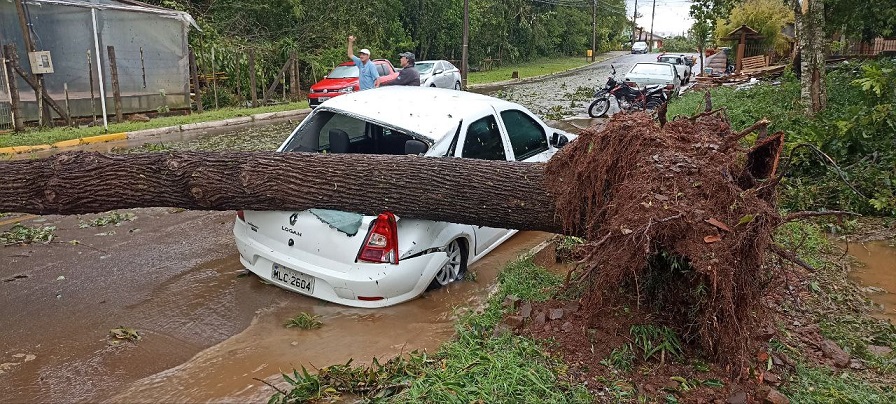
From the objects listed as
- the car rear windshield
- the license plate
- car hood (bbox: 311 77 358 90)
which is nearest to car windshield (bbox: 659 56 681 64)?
car hood (bbox: 311 77 358 90)

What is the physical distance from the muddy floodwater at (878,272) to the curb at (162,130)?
13185 mm

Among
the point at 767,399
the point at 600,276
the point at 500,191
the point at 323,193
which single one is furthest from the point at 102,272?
the point at 767,399

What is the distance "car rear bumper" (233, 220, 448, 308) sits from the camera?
4746 millimetres

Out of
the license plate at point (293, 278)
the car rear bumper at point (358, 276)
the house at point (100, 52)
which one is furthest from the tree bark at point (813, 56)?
the house at point (100, 52)

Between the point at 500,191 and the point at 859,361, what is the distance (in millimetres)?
2505

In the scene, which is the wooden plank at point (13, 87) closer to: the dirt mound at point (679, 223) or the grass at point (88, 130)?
the grass at point (88, 130)

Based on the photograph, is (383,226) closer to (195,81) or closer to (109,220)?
(109,220)

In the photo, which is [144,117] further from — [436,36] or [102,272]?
[436,36]

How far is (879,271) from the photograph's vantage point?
18.8ft

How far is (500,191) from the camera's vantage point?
15.5 ft

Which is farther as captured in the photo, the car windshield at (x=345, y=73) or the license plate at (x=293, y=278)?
the car windshield at (x=345, y=73)

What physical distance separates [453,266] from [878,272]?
151 inches

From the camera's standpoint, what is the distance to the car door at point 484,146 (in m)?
5.72

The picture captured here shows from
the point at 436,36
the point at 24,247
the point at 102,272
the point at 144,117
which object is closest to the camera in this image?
the point at 102,272
